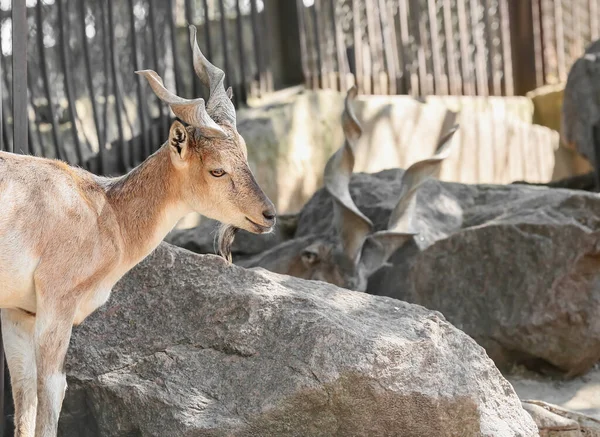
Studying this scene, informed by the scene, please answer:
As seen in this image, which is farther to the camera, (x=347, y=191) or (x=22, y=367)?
(x=347, y=191)

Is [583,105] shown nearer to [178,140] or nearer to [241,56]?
[241,56]

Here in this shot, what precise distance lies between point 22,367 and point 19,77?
1.65m

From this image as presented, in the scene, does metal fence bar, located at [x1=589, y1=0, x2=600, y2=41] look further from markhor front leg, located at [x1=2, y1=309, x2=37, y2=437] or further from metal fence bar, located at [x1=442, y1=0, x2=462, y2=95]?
markhor front leg, located at [x1=2, y1=309, x2=37, y2=437]

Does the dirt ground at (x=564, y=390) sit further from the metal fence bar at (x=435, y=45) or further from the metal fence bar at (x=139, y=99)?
the metal fence bar at (x=435, y=45)

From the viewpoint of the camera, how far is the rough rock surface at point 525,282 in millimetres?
6688

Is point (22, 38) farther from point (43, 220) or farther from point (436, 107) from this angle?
point (436, 107)

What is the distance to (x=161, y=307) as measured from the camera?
4.90 metres

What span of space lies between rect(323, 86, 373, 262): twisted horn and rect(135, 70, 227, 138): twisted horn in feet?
9.69

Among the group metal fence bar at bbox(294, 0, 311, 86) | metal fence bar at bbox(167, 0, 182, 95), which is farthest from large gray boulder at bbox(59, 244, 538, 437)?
metal fence bar at bbox(294, 0, 311, 86)

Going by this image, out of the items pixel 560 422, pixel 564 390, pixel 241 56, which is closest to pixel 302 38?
pixel 241 56

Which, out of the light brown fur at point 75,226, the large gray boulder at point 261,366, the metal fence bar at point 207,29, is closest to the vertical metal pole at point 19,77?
the light brown fur at point 75,226

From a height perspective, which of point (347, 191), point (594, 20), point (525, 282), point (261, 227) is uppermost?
point (594, 20)

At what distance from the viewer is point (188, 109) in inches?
170

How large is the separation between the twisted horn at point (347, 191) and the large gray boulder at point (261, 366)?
230 cm
